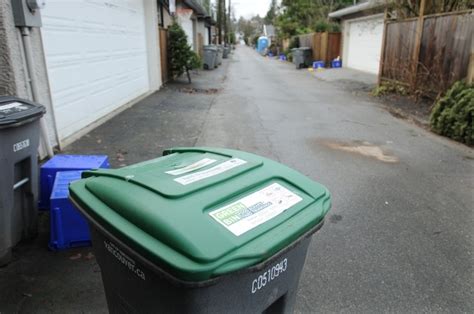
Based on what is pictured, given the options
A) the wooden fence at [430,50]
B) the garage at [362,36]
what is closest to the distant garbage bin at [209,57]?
the garage at [362,36]

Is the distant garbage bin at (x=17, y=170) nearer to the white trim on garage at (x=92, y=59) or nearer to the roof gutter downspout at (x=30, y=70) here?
the roof gutter downspout at (x=30, y=70)

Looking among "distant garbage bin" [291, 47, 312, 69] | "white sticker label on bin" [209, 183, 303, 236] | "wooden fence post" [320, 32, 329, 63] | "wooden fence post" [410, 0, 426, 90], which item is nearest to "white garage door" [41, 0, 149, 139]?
"white sticker label on bin" [209, 183, 303, 236]

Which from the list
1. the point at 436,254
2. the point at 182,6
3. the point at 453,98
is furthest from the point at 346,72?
the point at 436,254

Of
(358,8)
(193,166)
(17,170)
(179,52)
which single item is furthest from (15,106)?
(358,8)

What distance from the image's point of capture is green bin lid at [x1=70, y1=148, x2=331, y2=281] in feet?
3.83

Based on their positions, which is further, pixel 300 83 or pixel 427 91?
pixel 300 83

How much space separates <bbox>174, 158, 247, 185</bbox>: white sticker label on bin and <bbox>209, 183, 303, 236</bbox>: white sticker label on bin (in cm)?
19

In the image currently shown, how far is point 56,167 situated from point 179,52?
1155 centimetres

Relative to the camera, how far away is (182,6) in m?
19.1

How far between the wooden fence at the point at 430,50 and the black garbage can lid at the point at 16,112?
8656mm

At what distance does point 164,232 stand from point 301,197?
604 mm

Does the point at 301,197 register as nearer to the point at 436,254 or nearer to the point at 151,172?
the point at 151,172

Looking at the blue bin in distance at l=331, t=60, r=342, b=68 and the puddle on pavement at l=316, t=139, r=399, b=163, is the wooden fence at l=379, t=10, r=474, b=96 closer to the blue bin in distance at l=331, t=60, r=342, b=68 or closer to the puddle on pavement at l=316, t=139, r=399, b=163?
the puddle on pavement at l=316, t=139, r=399, b=163

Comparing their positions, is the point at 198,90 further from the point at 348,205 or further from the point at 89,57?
the point at 348,205
